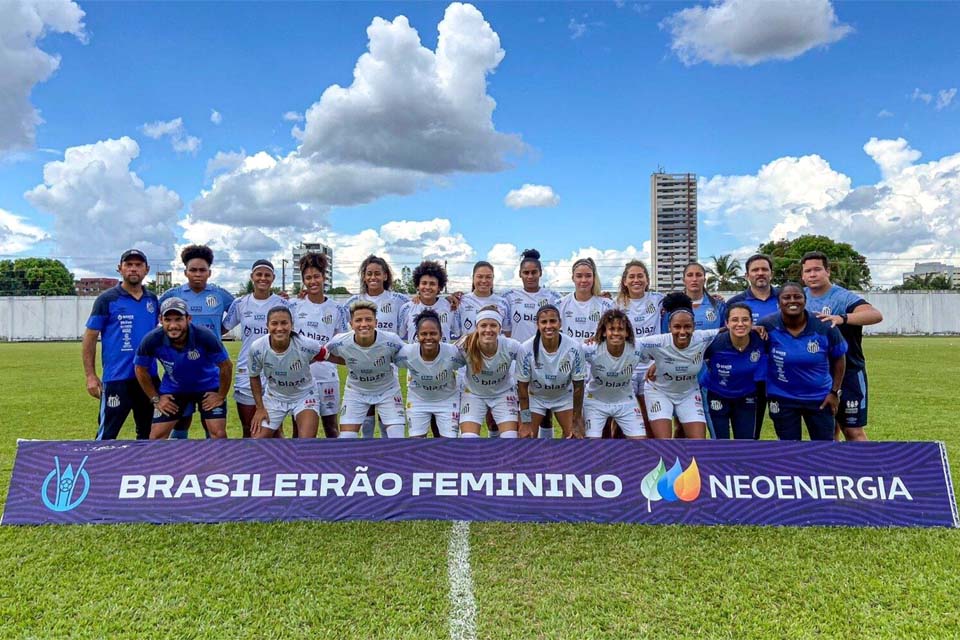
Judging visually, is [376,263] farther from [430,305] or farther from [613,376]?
[613,376]

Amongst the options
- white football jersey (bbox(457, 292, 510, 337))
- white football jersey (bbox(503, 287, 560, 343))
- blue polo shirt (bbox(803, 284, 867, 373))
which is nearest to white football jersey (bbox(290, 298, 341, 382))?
white football jersey (bbox(457, 292, 510, 337))

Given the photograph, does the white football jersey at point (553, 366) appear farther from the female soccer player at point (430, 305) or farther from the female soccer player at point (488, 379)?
the female soccer player at point (430, 305)

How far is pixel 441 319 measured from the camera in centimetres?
586

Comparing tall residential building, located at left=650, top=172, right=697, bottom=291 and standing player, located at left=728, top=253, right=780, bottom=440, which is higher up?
tall residential building, located at left=650, top=172, right=697, bottom=291

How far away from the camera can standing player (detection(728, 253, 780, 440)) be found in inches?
206

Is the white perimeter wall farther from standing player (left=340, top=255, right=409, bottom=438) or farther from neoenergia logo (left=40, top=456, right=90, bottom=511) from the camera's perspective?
neoenergia logo (left=40, top=456, right=90, bottom=511)

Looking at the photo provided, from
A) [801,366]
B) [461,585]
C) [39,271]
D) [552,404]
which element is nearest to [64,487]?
[461,585]

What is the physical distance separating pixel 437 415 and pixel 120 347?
2818 mm

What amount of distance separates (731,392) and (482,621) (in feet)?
10.3

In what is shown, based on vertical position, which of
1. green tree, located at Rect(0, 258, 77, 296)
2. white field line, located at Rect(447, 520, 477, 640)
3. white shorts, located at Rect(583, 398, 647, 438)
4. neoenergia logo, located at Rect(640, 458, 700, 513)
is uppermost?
green tree, located at Rect(0, 258, 77, 296)

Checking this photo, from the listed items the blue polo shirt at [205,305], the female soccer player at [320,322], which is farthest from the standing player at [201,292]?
the female soccer player at [320,322]

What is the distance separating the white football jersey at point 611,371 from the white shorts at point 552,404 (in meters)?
0.24

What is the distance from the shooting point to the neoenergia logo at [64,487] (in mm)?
3992

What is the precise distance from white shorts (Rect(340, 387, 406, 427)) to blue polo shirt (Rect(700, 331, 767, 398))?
8.90ft
